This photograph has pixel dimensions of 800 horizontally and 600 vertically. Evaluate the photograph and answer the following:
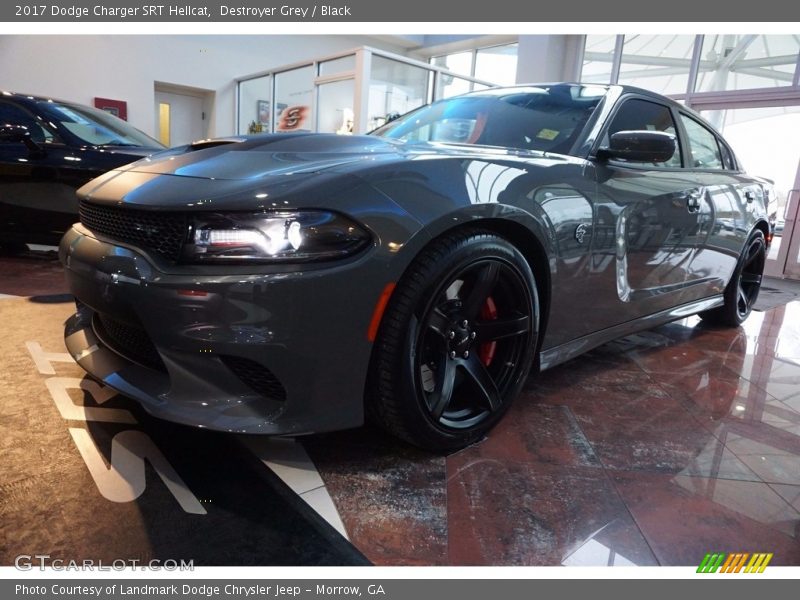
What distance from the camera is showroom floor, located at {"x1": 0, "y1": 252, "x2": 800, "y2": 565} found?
1.31 metres

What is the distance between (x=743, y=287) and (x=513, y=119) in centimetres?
246

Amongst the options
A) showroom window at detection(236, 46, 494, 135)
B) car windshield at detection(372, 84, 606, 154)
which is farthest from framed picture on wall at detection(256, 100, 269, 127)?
car windshield at detection(372, 84, 606, 154)

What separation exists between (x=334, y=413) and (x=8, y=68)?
34.6ft

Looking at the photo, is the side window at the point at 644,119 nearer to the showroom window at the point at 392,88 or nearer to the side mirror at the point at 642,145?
the side mirror at the point at 642,145

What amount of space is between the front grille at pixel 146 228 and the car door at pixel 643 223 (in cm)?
143

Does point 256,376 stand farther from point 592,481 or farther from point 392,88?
point 392,88

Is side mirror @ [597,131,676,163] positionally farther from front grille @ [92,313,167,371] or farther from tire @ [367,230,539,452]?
front grille @ [92,313,167,371]

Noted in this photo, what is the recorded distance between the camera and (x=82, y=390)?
203cm

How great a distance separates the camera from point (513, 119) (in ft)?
7.76

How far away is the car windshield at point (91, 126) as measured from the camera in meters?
4.14

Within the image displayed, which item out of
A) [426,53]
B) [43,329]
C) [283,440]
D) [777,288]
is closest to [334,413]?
[283,440]

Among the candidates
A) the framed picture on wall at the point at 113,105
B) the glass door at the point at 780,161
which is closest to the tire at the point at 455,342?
the glass door at the point at 780,161

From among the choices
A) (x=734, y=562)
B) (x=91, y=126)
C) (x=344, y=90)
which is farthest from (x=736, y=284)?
(x=344, y=90)

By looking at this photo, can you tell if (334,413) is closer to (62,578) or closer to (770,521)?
(62,578)
